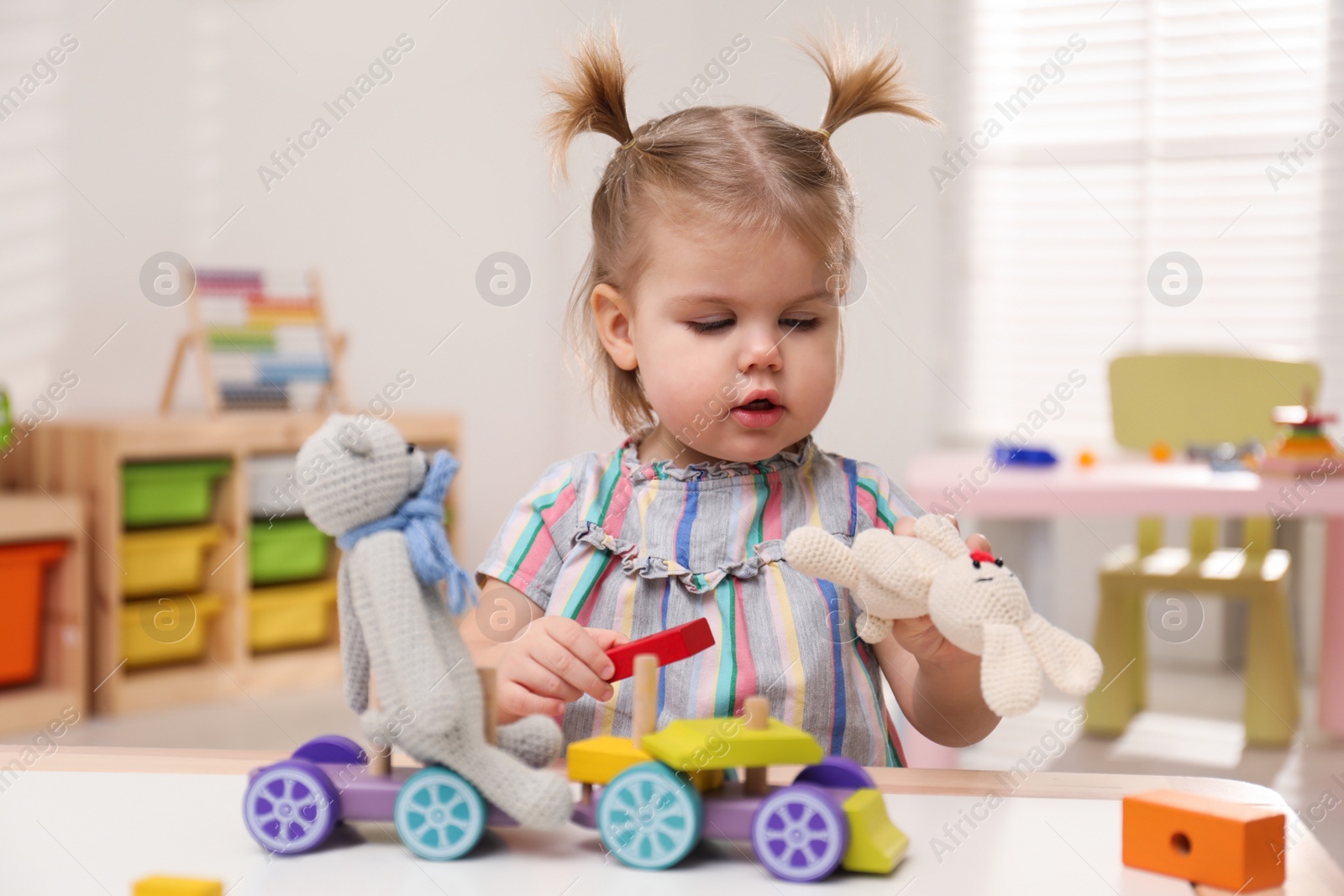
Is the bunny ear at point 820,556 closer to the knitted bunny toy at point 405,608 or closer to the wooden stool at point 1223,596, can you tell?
the knitted bunny toy at point 405,608

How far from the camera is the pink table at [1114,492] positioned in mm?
1703

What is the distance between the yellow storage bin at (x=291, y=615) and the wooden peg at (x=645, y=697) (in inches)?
85.0

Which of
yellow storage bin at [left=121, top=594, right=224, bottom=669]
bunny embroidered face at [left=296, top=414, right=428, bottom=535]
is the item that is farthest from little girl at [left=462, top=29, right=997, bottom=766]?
yellow storage bin at [left=121, top=594, right=224, bottom=669]

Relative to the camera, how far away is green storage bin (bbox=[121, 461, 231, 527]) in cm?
237

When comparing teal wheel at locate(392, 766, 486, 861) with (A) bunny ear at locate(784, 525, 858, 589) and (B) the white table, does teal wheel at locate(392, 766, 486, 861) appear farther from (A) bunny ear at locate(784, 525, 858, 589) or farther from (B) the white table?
(A) bunny ear at locate(784, 525, 858, 589)

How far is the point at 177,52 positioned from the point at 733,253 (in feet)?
7.78

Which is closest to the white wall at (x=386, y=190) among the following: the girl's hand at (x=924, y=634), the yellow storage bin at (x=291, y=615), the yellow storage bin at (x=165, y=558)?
the yellow storage bin at (x=165, y=558)

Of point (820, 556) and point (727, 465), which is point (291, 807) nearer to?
point (820, 556)

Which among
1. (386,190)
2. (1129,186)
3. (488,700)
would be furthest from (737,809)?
(1129,186)

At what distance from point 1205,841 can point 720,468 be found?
1.50 feet

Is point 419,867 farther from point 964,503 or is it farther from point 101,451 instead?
point 101,451

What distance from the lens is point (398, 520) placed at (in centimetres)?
48

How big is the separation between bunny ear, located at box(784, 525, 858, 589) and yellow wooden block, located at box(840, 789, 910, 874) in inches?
4.4

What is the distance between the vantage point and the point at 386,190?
3.10 meters
